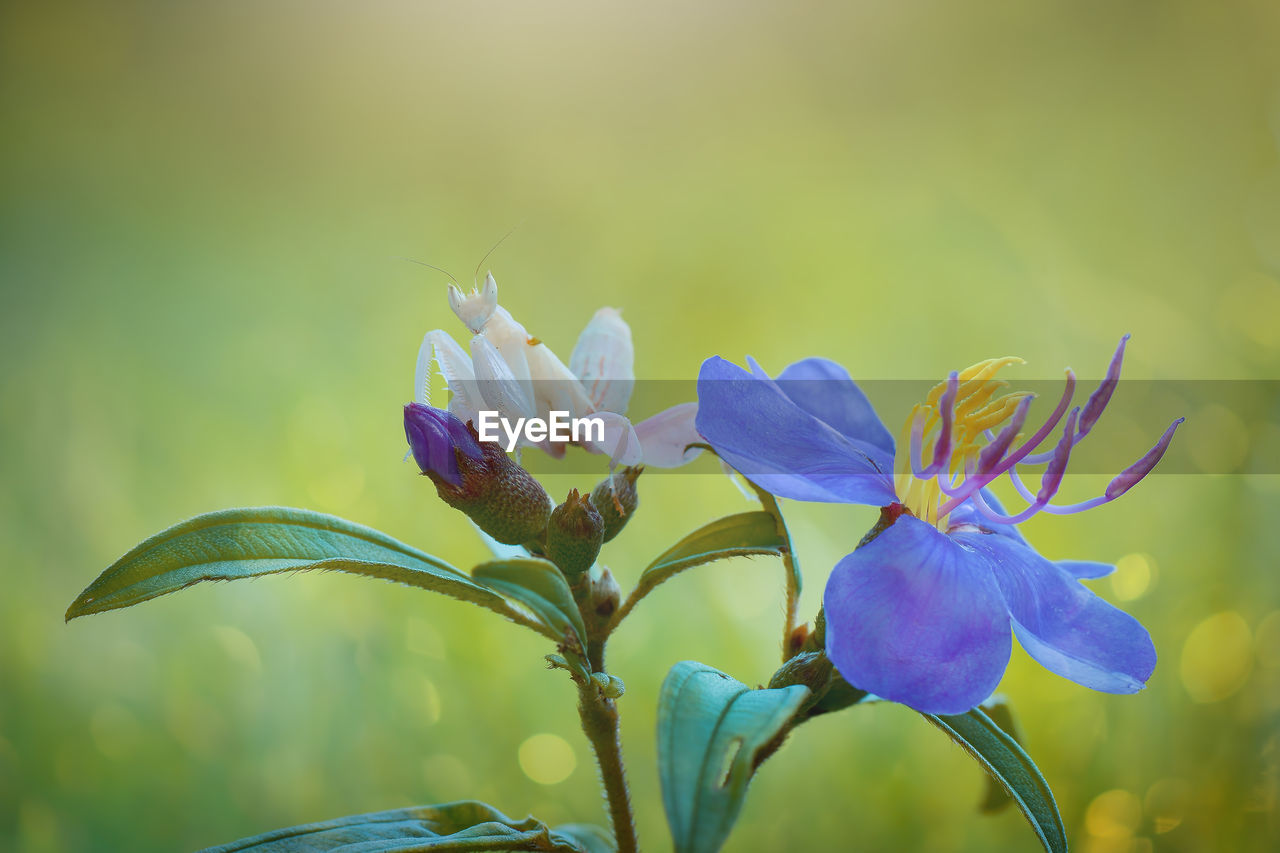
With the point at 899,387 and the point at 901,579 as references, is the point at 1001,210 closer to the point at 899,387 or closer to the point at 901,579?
the point at 899,387

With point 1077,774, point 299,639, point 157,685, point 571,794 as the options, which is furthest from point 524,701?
point 1077,774

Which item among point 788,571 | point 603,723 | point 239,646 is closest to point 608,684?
point 603,723

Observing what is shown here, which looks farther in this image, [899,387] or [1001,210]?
[1001,210]

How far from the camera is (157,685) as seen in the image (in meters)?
1.50

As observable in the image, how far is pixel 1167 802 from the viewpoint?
1.48 m

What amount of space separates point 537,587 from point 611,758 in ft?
0.53

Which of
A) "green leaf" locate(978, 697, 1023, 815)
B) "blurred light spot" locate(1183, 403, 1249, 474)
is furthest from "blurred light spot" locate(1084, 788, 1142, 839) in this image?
"green leaf" locate(978, 697, 1023, 815)

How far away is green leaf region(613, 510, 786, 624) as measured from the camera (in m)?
0.65

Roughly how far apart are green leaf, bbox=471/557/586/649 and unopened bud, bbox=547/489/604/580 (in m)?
0.02

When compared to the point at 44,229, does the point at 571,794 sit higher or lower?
lower

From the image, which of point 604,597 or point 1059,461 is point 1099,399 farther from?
point 604,597

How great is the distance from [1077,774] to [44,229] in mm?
2286

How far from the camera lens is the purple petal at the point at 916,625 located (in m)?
0.49

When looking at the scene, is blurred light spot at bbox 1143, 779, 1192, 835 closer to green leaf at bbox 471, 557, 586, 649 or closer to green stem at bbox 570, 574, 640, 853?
green stem at bbox 570, 574, 640, 853
